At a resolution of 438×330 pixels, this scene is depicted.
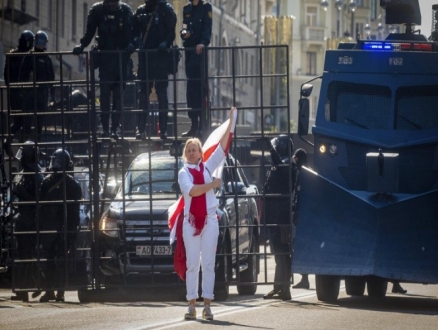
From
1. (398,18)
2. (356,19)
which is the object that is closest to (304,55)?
(356,19)

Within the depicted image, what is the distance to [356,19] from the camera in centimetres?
12600

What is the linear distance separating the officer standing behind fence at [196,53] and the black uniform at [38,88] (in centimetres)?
181

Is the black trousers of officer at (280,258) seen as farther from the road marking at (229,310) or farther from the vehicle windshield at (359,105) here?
the vehicle windshield at (359,105)

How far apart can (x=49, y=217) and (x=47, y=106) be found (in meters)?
1.48

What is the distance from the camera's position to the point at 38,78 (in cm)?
1919

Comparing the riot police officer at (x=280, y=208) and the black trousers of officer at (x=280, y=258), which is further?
the black trousers of officer at (x=280, y=258)

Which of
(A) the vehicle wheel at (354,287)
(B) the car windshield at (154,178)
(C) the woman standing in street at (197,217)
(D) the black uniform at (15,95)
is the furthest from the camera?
(D) the black uniform at (15,95)

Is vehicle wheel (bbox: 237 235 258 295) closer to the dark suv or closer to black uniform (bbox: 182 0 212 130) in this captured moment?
the dark suv

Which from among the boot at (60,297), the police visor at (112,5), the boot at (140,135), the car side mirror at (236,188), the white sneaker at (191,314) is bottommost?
the boot at (60,297)

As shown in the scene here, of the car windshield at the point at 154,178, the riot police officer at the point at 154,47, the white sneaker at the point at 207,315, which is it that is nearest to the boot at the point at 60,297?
the car windshield at the point at 154,178

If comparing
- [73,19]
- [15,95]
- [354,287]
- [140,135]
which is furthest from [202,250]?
[73,19]

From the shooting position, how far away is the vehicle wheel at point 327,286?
1730cm

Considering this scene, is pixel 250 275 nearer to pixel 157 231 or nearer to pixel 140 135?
pixel 157 231

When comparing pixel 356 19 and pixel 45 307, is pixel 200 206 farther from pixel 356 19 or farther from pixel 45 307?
pixel 356 19
